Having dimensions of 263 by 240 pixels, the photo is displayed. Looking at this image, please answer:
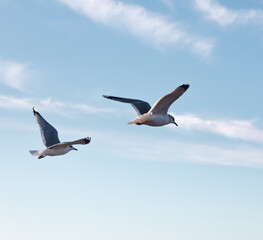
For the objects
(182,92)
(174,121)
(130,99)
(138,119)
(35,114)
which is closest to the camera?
(182,92)

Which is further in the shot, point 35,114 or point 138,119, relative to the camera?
point 35,114

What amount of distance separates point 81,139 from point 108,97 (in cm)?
878

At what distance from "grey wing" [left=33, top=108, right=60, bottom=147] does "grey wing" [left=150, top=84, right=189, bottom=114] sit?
34.4 feet

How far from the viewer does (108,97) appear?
38750 millimetres

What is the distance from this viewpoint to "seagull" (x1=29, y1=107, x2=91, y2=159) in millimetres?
37219

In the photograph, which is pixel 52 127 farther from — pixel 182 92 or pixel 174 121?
pixel 182 92

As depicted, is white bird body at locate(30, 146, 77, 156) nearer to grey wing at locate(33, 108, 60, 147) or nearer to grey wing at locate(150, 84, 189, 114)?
grey wing at locate(33, 108, 60, 147)

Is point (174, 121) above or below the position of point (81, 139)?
above

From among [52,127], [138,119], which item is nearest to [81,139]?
[138,119]

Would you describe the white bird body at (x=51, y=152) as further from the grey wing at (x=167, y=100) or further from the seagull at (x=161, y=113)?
the grey wing at (x=167, y=100)

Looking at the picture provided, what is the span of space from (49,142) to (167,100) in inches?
482

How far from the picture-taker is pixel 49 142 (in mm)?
39438

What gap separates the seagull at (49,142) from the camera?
37.2m

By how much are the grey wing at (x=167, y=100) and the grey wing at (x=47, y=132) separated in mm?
10489
